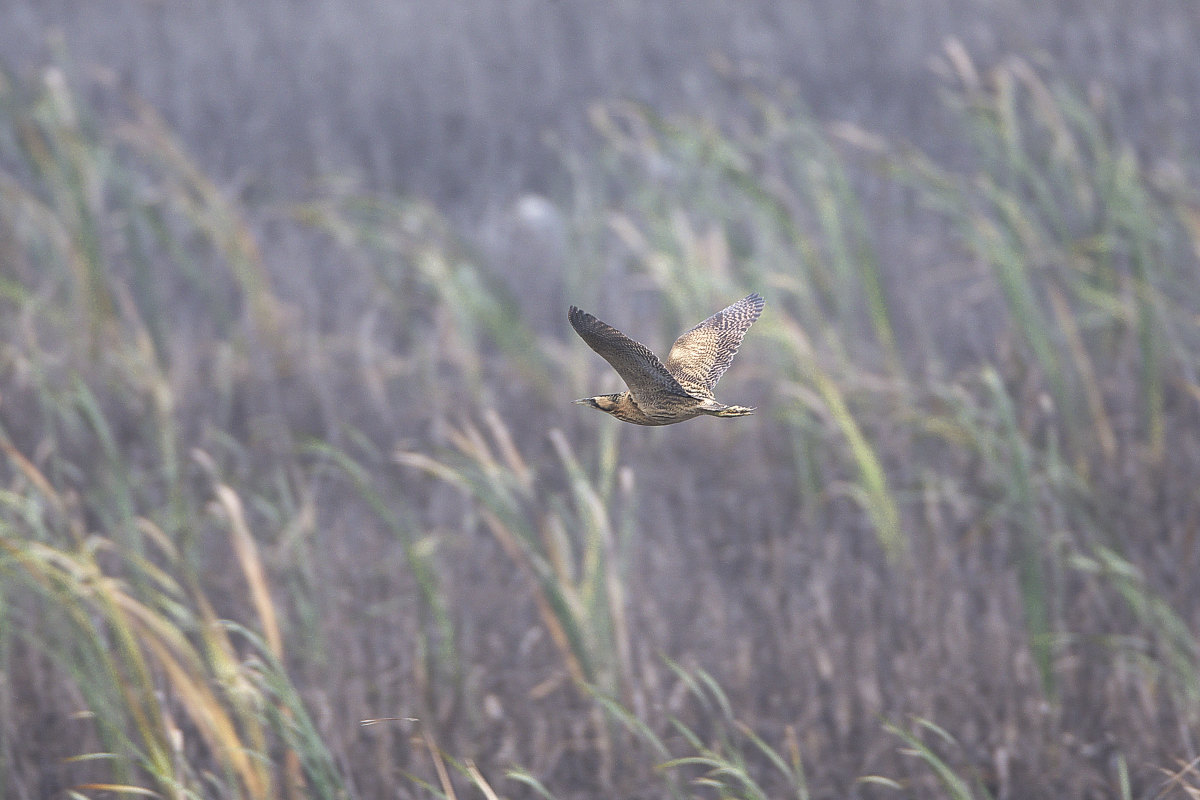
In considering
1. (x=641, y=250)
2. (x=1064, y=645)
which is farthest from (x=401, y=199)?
(x=1064, y=645)

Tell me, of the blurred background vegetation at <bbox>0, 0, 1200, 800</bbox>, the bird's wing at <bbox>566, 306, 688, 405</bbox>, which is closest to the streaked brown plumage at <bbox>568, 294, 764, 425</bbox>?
the bird's wing at <bbox>566, 306, 688, 405</bbox>

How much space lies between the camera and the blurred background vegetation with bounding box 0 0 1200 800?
4.57 ft

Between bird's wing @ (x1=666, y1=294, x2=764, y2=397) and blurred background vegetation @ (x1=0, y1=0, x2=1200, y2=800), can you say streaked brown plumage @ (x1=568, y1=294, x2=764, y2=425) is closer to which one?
bird's wing @ (x1=666, y1=294, x2=764, y2=397)

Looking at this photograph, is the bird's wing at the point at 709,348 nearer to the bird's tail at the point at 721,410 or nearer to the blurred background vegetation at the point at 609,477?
the bird's tail at the point at 721,410

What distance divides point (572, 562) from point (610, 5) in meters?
2.82

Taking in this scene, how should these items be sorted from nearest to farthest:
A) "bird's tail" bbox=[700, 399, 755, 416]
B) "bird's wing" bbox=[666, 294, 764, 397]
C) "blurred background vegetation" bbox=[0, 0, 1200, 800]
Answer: "bird's tail" bbox=[700, 399, 755, 416]
"bird's wing" bbox=[666, 294, 764, 397]
"blurred background vegetation" bbox=[0, 0, 1200, 800]

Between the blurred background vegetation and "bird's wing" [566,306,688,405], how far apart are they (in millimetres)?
617

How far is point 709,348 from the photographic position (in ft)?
1.86

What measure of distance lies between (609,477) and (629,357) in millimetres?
958

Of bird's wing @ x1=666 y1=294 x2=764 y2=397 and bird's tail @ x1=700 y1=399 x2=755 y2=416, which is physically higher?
bird's wing @ x1=666 y1=294 x2=764 y2=397

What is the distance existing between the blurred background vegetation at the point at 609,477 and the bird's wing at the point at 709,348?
0.56m

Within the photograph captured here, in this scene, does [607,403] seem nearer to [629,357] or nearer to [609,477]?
[629,357]

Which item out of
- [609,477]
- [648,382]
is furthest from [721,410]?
[609,477]

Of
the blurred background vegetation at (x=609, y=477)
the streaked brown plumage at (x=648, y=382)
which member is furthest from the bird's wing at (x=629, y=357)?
the blurred background vegetation at (x=609, y=477)
